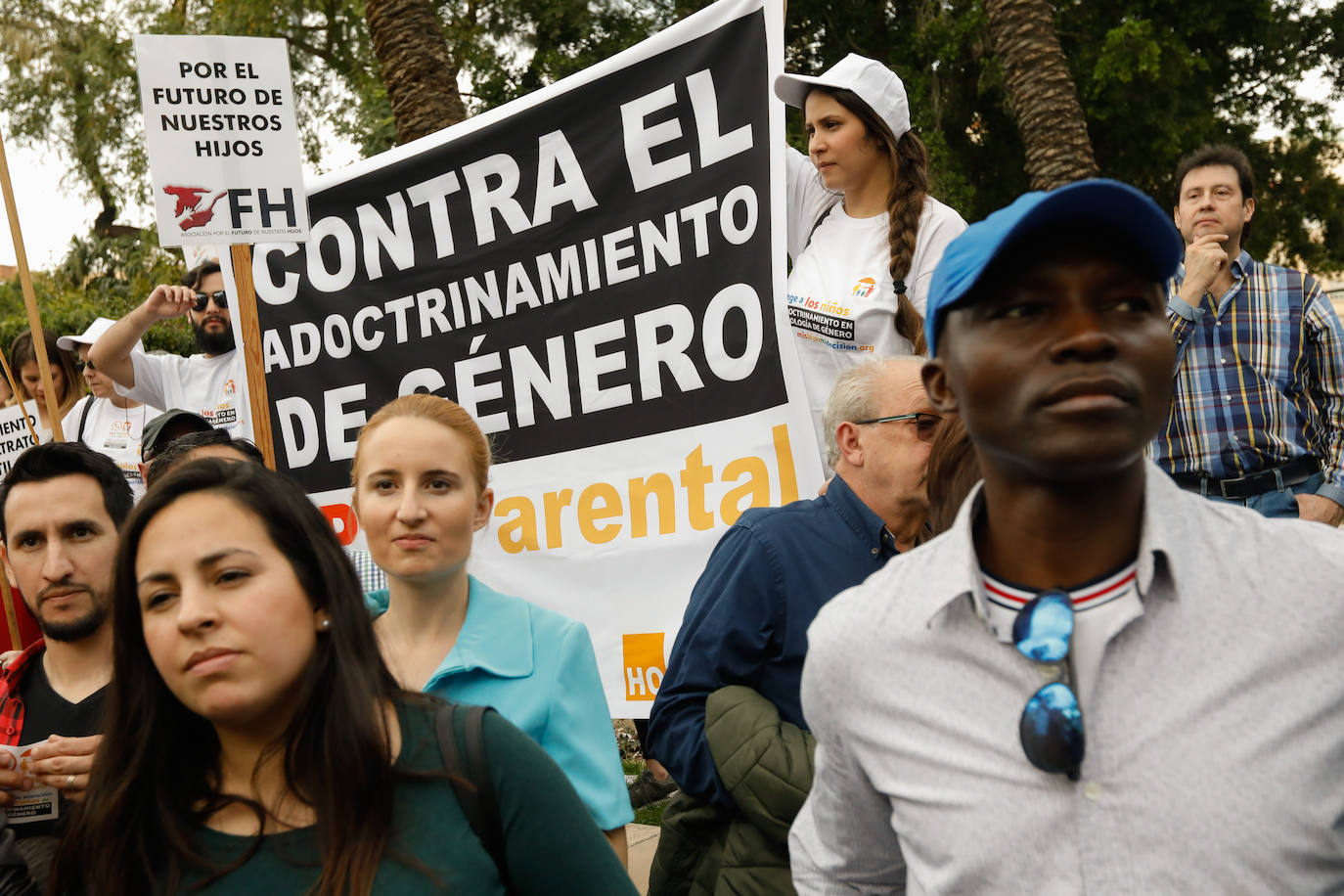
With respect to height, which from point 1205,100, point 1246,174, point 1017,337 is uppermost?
point 1205,100

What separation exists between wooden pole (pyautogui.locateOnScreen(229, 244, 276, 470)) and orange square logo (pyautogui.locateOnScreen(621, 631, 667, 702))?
174 cm

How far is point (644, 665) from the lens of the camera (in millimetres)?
4285

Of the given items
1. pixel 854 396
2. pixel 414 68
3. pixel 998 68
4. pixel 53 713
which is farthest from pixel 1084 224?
pixel 998 68

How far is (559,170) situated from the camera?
460cm

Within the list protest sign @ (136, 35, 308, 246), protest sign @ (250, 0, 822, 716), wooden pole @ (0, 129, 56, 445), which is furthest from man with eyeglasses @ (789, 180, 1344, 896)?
protest sign @ (136, 35, 308, 246)

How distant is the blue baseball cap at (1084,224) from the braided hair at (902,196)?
7.31 ft

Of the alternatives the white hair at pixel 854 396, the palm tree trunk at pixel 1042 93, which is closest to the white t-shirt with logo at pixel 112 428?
the white hair at pixel 854 396

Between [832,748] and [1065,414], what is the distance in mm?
482

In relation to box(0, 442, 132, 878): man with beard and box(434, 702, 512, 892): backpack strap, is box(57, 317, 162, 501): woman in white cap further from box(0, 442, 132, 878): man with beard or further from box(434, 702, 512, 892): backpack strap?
box(434, 702, 512, 892): backpack strap

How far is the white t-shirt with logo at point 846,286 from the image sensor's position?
3.70 metres

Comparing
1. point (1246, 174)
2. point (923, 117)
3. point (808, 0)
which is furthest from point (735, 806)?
point (808, 0)

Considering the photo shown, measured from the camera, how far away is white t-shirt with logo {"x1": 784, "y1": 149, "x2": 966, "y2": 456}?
3.70 m

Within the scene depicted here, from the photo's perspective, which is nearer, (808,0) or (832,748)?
(832,748)

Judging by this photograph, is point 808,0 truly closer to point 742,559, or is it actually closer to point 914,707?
point 742,559
